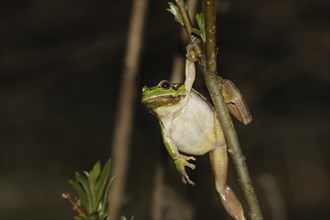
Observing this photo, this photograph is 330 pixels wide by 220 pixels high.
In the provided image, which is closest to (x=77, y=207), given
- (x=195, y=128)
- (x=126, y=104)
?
(x=195, y=128)

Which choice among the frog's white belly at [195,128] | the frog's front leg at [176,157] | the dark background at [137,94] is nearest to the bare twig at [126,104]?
the frog's front leg at [176,157]

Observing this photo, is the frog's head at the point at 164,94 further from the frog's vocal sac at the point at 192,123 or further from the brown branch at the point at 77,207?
the brown branch at the point at 77,207

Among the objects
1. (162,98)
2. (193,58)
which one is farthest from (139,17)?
(193,58)

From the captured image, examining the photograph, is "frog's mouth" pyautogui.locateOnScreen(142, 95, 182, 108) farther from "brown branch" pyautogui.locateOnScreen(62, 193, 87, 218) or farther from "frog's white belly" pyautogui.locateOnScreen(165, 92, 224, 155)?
"brown branch" pyautogui.locateOnScreen(62, 193, 87, 218)

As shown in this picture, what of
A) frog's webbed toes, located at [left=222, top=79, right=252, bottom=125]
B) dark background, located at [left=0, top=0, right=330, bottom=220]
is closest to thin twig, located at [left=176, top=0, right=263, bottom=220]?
frog's webbed toes, located at [left=222, top=79, right=252, bottom=125]

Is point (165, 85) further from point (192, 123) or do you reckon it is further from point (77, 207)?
point (77, 207)

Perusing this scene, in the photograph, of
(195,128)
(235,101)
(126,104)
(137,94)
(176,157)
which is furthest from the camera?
(137,94)
